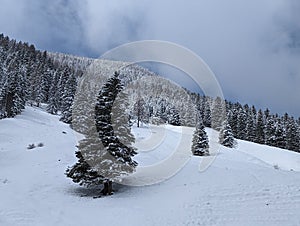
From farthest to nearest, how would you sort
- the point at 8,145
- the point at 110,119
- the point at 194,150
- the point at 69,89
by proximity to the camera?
the point at 69,89
the point at 194,150
the point at 8,145
the point at 110,119

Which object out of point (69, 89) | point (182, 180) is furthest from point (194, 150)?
point (69, 89)

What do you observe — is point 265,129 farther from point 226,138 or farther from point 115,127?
point 115,127

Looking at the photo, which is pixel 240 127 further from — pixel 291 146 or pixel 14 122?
pixel 14 122

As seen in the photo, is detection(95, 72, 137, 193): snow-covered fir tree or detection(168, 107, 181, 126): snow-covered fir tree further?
detection(168, 107, 181, 126): snow-covered fir tree

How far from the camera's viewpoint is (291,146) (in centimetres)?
6662

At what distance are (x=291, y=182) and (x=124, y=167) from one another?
35.6 ft

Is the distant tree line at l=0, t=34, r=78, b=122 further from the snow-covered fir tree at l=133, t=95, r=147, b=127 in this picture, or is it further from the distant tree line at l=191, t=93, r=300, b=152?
the distant tree line at l=191, t=93, r=300, b=152

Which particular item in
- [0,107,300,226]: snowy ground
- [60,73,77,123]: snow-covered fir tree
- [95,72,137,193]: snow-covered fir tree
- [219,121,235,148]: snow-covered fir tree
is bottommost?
[0,107,300,226]: snowy ground

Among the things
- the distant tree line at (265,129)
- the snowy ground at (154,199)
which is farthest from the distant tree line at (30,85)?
the distant tree line at (265,129)

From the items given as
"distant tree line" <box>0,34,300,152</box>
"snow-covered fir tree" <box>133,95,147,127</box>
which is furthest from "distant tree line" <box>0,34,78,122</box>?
"snow-covered fir tree" <box>133,95,147,127</box>

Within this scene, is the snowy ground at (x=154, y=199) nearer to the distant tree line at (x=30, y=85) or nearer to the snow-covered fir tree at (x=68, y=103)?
the distant tree line at (x=30, y=85)

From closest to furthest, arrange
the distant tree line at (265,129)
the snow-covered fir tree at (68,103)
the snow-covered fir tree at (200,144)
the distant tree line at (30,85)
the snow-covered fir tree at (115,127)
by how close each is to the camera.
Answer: the snow-covered fir tree at (115,127) → the snow-covered fir tree at (200,144) → the distant tree line at (30,85) → the snow-covered fir tree at (68,103) → the distant tree line at (265,129)

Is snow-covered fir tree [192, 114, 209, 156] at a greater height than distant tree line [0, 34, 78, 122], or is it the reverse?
distant tree line [0, 34, 78, 122]

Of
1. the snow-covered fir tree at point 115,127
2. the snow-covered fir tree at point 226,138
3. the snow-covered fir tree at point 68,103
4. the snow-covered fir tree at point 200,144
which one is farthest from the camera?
the snow-covered fir tree at point 68,103
